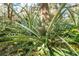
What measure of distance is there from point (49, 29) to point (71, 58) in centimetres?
23

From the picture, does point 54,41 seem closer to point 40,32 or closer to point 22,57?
point 40,32

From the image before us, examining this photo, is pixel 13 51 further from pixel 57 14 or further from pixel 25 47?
pixel 57 14

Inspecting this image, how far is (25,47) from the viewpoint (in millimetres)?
1146

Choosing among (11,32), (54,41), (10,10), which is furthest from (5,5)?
(54,41)

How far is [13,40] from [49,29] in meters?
0.24

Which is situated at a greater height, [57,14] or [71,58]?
[57,14]

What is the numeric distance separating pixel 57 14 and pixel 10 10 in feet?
1.02

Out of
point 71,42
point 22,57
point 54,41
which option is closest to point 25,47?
point 22,57

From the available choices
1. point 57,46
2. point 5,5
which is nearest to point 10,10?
point 5,5

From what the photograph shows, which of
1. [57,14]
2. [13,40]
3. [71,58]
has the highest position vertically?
[57,14]

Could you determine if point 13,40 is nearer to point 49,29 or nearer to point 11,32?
point 11,32

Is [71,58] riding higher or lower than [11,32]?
lower

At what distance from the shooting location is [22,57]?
44.3 inches

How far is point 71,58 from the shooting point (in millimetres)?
1117
